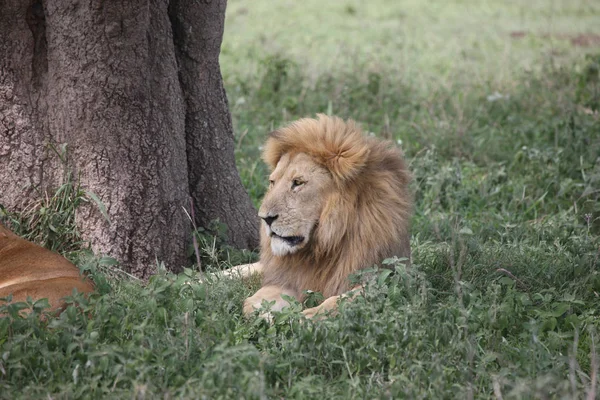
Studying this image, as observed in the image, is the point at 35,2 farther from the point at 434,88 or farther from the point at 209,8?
the point at 434,88

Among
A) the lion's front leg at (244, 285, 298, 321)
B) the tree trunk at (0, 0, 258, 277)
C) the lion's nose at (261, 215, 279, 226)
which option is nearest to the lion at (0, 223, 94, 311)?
the tree trunk at (0, 0, 258, 277)

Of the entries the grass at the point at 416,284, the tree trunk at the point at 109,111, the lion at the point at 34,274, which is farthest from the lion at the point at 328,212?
the lion at the point at 34,274

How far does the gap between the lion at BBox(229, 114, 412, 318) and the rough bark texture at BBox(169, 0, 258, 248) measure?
0.81 meters

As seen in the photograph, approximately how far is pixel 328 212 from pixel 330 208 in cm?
2

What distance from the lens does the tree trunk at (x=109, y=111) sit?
4.12 m

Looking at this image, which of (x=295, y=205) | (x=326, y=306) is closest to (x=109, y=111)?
(x=295, y=205)

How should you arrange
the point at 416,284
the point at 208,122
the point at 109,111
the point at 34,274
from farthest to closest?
the point at 208,122, the point at 109,111, the point at 416,284, the point at 34,274

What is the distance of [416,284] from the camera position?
12.6ft

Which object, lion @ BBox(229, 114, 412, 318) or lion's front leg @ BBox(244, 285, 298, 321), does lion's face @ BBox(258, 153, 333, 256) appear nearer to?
lion @ BBox(229, 114, 412, 318)

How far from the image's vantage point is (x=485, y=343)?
359cm

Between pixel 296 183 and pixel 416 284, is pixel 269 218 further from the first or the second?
pixel 416 284

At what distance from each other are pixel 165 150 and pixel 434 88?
4.32m

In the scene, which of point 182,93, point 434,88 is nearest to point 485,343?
point 182,93

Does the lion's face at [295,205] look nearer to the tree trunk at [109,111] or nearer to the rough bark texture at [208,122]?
the tree trunk at [109,111]
